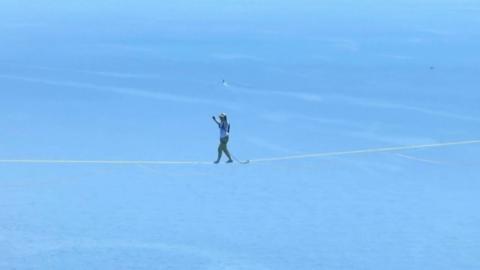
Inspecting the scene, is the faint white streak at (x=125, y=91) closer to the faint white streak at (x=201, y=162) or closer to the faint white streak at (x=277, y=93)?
the faint white streak at (x=277, y=93)

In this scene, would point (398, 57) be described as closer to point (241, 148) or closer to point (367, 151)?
point (367, 151)

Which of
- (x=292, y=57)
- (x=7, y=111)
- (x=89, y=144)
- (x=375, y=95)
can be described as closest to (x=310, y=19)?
(x=292, y=57)

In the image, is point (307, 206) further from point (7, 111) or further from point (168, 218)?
point (7, 111)

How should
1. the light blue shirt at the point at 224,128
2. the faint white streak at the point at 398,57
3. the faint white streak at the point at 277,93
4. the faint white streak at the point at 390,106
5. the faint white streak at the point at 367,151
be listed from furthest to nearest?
the faint white streak at the point at 398,57
the faint white streak at the point at 277,93
the faint white streak at the point at 390,106
the faint white streak at the point at 367,151
the light blue shirt at the point at 224,128

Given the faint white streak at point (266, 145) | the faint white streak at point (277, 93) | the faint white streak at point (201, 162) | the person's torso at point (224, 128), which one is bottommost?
the person's torso at point (224, 128)

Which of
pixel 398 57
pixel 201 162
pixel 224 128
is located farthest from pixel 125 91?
pixel 224 128

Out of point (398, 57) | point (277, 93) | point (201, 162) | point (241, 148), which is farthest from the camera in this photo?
point (398, 57)

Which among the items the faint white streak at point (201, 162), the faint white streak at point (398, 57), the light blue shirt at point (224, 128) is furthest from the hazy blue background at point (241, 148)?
the light blue shirt at point (224, 128)

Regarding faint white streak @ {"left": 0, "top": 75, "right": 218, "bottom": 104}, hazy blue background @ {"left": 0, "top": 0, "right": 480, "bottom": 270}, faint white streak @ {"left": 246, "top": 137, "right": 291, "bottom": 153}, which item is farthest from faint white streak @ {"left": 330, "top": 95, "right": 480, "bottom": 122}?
faint white streak @ {"left": 246, "top": 137, "right": 291, "bottom": 153}

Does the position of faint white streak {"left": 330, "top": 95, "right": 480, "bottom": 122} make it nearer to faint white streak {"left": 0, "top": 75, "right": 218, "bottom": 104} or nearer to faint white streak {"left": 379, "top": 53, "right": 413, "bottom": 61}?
faint white streak {"left": 0, "top": 75, "right": 218, "bottom": 104}
